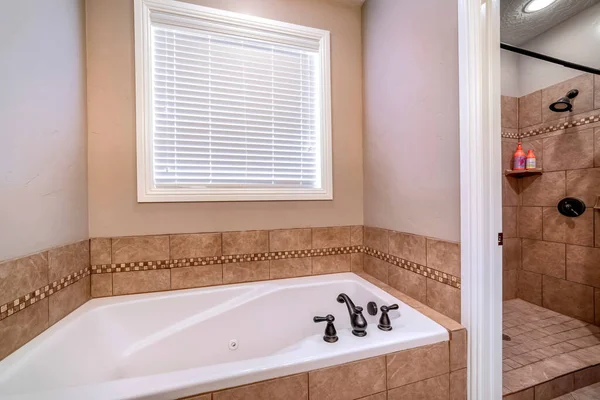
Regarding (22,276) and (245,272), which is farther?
(245,272)

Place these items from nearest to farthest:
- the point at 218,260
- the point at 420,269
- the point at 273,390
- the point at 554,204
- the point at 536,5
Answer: the point at 273,390, the point at 420,269, the point at 218,260, the point at 536,5, the point at 554,204

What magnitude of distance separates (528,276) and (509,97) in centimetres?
168

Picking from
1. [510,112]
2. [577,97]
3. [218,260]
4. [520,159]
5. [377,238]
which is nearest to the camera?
[218,260]

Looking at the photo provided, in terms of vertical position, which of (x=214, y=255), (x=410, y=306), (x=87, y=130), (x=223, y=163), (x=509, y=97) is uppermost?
(x=509, y=97)

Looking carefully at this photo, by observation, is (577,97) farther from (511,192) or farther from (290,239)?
(290,239)

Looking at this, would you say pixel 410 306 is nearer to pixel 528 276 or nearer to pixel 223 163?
pixel 223 163

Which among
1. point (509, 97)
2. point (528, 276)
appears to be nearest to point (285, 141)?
point (509, 97)

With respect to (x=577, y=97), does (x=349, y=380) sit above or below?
below

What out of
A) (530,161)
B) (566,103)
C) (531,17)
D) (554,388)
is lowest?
(554,388)

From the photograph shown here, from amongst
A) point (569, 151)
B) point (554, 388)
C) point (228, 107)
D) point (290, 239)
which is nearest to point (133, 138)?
point (228, 107)

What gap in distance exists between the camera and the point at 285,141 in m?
1.85

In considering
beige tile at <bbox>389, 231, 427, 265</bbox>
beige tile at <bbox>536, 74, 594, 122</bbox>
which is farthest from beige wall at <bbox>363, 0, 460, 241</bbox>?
beige tile at <bbox>536, 74, 594, 122</bbox>

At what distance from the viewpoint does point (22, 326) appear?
97cm

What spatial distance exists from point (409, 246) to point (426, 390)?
683 millimetres
